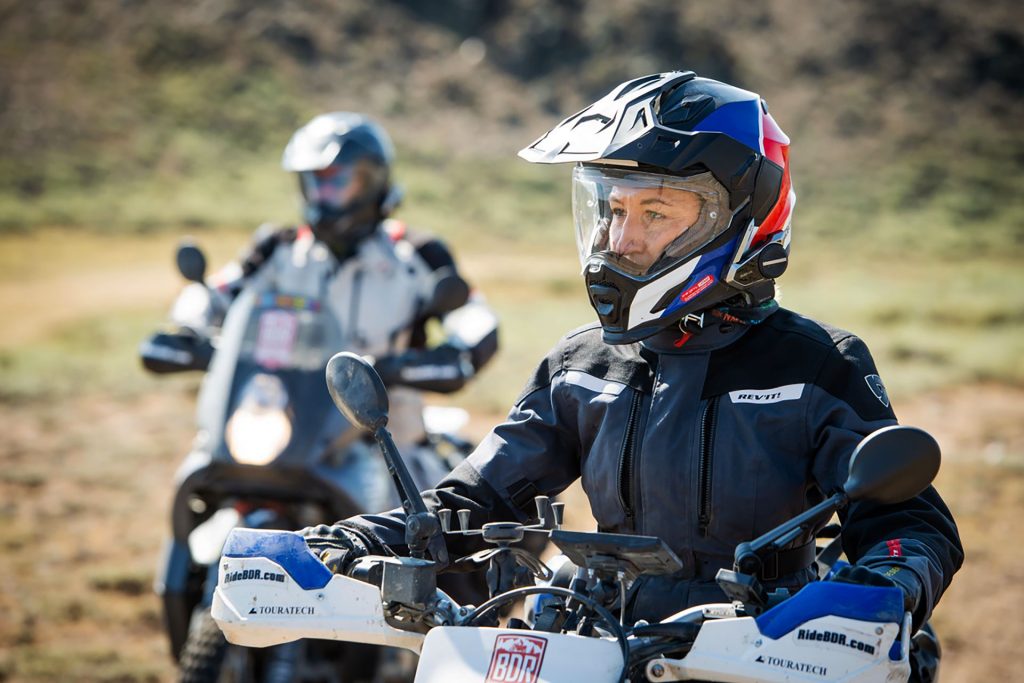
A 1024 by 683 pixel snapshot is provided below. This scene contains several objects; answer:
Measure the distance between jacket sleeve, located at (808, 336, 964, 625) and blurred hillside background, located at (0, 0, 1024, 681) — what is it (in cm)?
463

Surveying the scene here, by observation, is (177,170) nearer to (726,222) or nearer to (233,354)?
(233,354)

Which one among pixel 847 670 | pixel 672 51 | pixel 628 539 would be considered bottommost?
pixel 847 670

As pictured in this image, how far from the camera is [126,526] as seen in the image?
9.78 metres

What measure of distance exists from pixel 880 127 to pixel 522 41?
1160cm

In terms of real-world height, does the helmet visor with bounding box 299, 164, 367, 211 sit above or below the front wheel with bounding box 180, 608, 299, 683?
above

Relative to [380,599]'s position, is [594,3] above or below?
above

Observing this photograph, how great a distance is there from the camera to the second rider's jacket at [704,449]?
113 inches

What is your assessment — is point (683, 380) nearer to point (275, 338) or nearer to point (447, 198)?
point (275, 338)

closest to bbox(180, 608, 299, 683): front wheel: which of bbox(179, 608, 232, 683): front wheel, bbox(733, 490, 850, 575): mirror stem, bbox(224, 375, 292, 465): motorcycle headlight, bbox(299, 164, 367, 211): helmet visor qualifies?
bbox(179, 608, 232, 683): front wheel

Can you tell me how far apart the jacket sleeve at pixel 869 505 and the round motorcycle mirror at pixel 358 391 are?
928 mm

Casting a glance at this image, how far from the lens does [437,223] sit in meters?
31.2

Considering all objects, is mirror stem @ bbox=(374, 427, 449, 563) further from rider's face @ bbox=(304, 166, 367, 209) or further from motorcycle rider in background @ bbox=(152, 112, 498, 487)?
rider's face @ bbox=(304, 166, 367, 209)

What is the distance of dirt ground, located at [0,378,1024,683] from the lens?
23.7ft

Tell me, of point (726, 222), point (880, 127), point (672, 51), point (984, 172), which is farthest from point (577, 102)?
point (726, 222)
